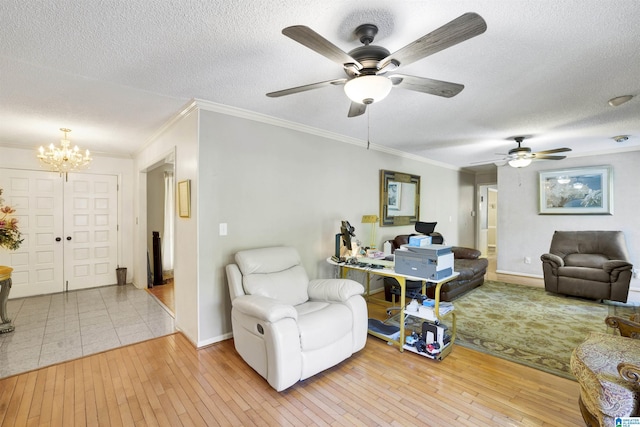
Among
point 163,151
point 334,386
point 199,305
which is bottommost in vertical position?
point 334,386

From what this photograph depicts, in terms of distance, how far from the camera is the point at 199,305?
275 centimetres

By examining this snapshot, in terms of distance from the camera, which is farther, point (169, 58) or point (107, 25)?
point (169, 58)

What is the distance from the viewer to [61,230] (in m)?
4.70

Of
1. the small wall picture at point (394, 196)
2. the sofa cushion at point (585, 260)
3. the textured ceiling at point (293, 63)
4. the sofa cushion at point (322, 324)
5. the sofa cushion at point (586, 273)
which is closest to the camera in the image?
the textured ceiling at point (293, 63)

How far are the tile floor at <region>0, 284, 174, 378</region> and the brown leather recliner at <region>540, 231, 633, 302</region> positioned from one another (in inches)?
220

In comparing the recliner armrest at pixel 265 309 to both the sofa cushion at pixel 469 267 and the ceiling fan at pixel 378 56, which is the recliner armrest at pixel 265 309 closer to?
the ceiling fan at pixel 378 56

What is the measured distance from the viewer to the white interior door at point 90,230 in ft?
15.7

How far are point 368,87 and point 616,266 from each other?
4.73 meters

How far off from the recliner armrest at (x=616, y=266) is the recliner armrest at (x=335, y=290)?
390cm

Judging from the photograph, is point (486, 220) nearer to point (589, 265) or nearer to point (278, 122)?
point (589, 265)

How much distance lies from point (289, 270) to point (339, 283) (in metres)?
0.55

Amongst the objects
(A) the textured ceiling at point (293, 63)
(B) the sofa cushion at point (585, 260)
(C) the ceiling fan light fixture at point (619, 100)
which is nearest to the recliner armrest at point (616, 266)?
(B) the sofa cushion at point (585, 260)

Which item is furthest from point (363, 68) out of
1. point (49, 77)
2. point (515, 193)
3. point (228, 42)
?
point (515, 193)

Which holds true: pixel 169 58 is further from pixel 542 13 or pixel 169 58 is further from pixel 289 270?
pixel 542 13
